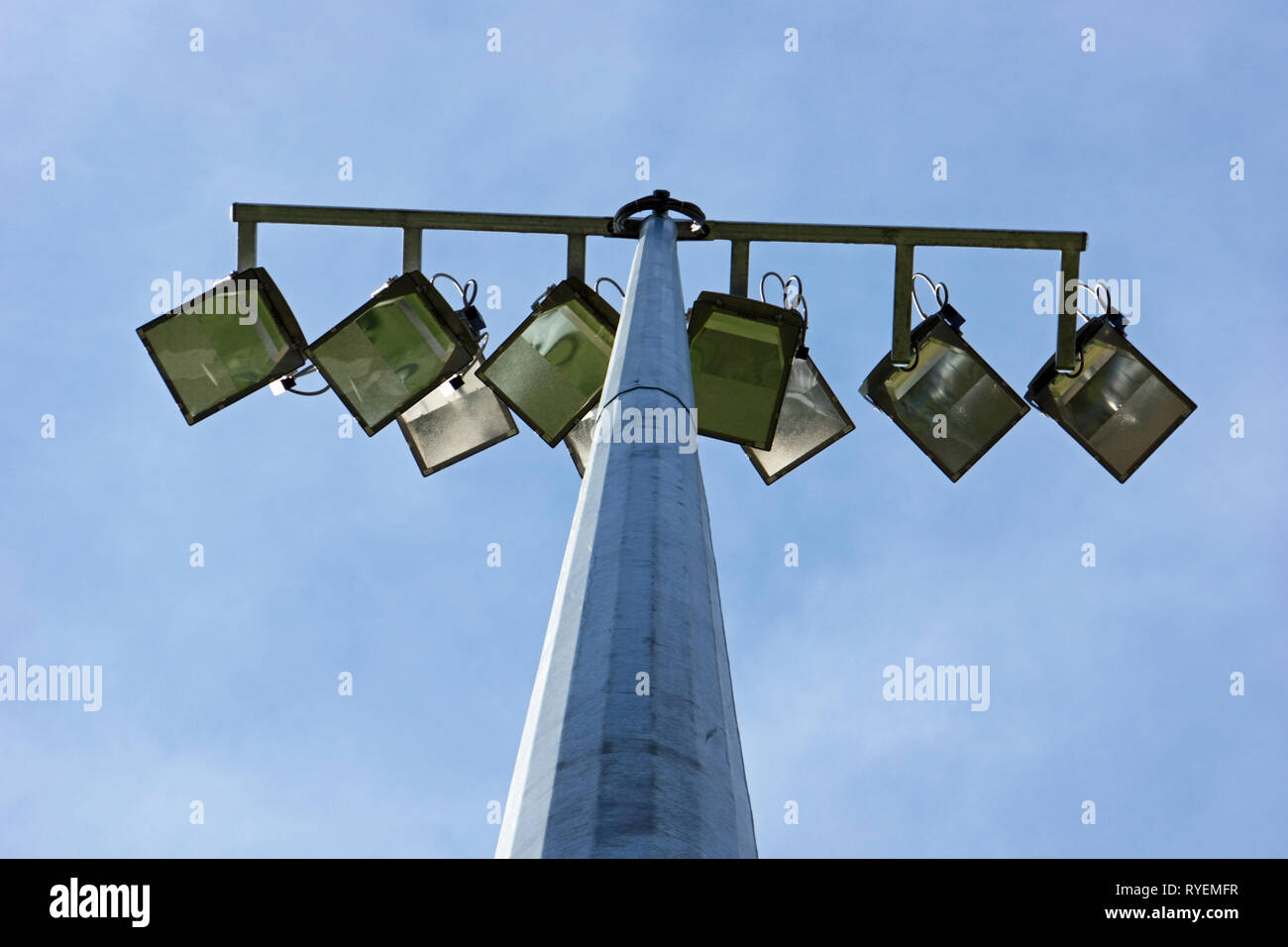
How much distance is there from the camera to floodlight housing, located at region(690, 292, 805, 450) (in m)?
9.45

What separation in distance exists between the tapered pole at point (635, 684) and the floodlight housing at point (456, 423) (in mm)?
5670

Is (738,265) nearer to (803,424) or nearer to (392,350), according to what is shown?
(803,424)

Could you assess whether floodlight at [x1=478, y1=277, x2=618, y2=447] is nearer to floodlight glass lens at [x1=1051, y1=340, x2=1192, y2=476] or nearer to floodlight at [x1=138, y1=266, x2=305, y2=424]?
floodlight at [x1=138, y1=266, x2=305, y2=424]

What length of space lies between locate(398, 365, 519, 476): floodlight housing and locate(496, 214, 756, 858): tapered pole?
223 inches

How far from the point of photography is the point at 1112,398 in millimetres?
10578

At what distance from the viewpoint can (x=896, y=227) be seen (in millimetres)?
9953

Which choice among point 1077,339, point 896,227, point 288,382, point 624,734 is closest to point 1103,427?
point 1077,339

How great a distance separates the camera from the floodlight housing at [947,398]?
33.6ft

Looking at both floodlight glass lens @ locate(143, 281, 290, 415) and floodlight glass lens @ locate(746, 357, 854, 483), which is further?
floodlight glass lens @ locate(746, 357, 854, 483)

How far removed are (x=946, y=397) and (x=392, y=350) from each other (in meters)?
3.69

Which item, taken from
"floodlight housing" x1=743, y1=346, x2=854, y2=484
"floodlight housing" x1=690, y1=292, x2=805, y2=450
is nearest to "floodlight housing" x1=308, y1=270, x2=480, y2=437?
"floodlight housing" x1=690, y1=292, x2=805, y2=450

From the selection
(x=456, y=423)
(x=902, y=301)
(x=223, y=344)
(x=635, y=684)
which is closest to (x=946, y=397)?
(x=902, y=301)
